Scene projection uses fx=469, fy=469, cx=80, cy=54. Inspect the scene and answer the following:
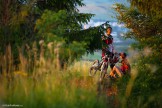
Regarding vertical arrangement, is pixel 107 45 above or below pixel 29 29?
below

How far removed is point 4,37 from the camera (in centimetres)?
1062

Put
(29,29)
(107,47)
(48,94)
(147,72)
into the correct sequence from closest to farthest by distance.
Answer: (48,94)
(29,29)
(147,72)
(107,47)

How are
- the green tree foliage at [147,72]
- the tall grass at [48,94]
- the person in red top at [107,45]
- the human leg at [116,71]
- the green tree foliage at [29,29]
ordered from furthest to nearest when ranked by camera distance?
the person in red top at [107,45], the human leg at [116,71], the green tree foliage at [147,72], the green tree foliage at [29,29], the tall grass at [48,94]

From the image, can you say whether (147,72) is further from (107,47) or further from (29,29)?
(107,47)

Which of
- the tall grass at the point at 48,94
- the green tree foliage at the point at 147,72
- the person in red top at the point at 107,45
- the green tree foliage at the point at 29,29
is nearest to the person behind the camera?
the tall grass at the point at 48,94

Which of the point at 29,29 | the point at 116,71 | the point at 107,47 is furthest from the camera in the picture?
the point at 107,47

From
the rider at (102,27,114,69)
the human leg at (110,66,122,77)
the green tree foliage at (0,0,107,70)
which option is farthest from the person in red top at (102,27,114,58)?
the green tree foliage at (0,0,107,70)

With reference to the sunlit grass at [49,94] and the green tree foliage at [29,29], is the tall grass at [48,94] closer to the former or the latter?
the sunlit grass at [49,94]

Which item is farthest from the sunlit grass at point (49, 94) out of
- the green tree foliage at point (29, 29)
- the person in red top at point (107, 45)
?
the person in red top at point (107, 45)

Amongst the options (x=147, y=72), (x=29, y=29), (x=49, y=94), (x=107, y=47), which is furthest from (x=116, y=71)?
(x=49, y=94)

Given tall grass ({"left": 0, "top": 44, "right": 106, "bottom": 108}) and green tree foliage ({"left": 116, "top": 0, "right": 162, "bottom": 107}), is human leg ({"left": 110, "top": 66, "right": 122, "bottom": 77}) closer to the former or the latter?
green tree foliage ({"left": 116, "top": 0, "right": 162, "bottom": 107})

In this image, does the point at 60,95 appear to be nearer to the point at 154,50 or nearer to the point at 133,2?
the point at 154,50

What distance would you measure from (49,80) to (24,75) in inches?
20.6

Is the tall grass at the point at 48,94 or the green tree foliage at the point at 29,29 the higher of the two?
the green tree foliage at the point at 29,29
